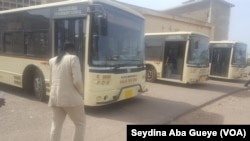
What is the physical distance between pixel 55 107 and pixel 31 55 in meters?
4.33

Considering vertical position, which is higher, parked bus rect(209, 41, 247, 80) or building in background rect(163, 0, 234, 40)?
building in background rect(163, 0, 234, 40)

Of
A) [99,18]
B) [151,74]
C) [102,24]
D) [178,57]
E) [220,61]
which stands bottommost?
[151,74]

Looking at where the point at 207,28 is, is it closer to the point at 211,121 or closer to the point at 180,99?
the point at 180,99

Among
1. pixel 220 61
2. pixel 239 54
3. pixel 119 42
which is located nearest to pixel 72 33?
pixel 119 42

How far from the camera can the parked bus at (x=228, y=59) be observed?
1645 cm

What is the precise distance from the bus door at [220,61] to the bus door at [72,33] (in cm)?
1260

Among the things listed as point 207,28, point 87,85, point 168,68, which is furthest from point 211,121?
point 207,28

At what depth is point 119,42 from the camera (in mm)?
7062

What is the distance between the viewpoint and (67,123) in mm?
6027

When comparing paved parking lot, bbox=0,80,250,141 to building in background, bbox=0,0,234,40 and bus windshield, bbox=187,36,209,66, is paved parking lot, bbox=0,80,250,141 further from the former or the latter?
building in background, bbox=0,0,234,40

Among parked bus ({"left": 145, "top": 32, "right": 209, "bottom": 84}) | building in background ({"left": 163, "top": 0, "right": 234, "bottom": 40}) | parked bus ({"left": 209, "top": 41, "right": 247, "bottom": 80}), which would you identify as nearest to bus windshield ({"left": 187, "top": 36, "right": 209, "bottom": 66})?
parked bus ({"left": 145, "top": 32, "right": 209, "bottom": 84})

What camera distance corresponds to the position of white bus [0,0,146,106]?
643cm

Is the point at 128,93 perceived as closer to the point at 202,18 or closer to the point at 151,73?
the point at 151,73

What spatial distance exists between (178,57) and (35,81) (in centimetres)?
784
